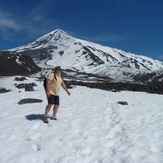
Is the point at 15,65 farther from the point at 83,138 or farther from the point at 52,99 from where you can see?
the point at 83,138

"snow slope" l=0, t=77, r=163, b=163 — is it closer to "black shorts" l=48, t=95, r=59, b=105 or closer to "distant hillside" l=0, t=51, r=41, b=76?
"black shorts" l=48, t=95, r=59, b=105

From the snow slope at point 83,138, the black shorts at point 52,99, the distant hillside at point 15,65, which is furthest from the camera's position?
the distant hillside at point 15,65

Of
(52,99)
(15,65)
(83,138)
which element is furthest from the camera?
(15,65)

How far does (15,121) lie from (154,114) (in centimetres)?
614

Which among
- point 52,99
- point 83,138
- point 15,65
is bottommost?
point 83,138

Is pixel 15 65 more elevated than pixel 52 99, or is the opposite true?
pixel 15 65

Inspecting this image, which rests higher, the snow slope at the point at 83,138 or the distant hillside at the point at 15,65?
the distant hillside at the point at 15,65

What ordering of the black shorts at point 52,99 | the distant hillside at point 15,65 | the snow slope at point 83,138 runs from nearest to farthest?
the snow slope at point 83,138 → the black shorts at point 52,99 → the distant hillside at point 15,65

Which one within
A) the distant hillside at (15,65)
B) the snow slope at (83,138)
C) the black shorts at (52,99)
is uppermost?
the distant hillside at (15,65)

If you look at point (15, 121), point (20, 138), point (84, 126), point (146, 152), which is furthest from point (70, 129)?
Answer: point (146, 152)

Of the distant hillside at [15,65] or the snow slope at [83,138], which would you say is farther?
the distant hillside at [15,65]

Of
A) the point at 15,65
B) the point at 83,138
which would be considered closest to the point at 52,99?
the point at 83,138

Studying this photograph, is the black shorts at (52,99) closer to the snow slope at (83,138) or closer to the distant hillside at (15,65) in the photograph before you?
the snow slope at (83,138)

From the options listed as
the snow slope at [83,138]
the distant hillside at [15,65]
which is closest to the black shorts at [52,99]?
the snow slope at [83,138]
